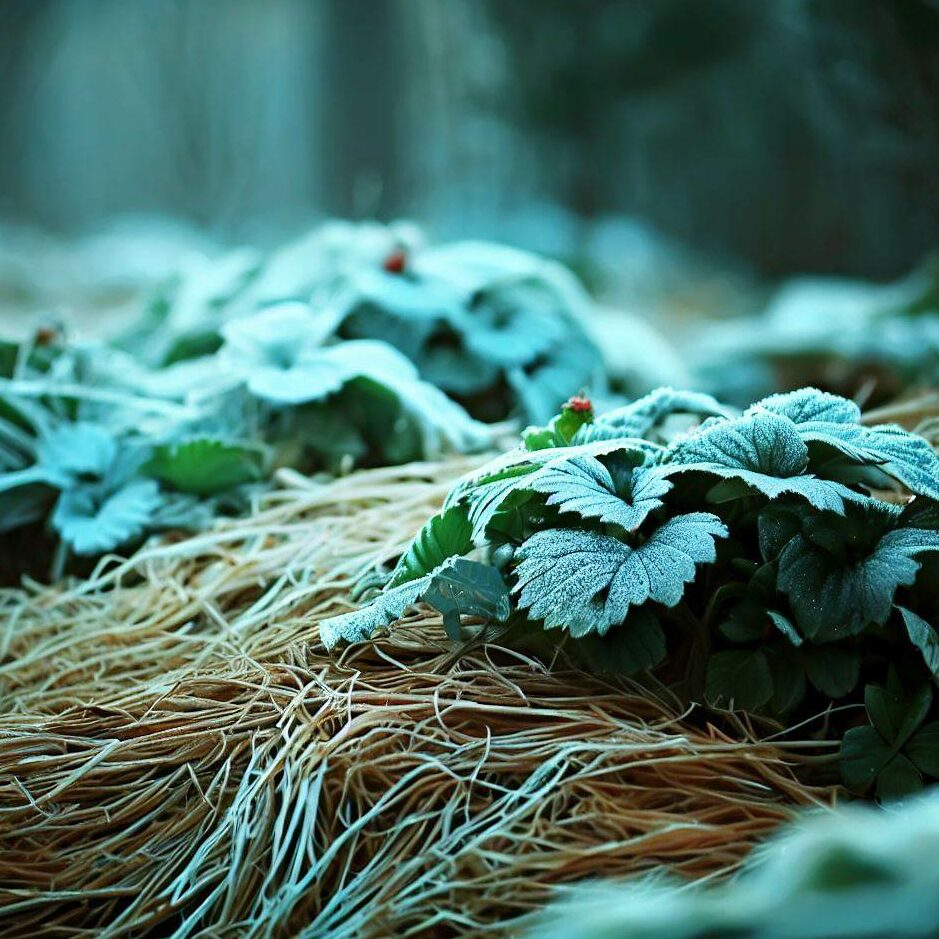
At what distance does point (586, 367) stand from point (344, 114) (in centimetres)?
342

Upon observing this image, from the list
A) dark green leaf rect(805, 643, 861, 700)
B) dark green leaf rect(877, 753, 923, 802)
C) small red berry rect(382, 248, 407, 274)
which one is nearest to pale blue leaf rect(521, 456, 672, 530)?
dark green leaf rect(805, 643, 861, 700)

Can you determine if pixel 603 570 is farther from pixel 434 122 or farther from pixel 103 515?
pixel 434 122

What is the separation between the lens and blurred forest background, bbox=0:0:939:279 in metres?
4.71

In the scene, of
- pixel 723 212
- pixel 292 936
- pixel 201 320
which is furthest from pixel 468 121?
pixel 292 936

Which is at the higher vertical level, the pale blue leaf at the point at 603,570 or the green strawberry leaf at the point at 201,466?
the pale blue leaf at the point at 603,570

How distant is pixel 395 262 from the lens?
2.09 metres

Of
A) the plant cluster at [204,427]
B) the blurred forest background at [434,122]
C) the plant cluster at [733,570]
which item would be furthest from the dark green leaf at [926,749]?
the blurred forest background at [434,122]

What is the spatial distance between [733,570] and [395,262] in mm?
1240

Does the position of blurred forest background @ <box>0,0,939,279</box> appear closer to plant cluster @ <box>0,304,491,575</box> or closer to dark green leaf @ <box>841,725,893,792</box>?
plant cluster @ <box>0,304,491,575</box>

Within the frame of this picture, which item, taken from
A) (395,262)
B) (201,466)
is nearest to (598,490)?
(201,466)

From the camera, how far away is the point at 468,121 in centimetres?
524

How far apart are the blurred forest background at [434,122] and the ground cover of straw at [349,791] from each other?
12.5 ft

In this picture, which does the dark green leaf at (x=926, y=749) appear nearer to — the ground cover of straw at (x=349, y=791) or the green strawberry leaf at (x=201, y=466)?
the ground cover of straw at (x=349, y=791)

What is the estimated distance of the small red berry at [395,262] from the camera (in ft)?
6.86
